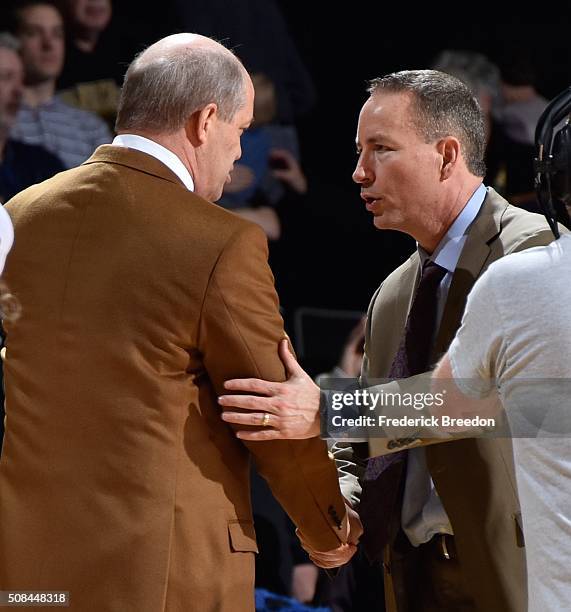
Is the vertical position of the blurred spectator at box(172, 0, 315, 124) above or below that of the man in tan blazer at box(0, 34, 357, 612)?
above

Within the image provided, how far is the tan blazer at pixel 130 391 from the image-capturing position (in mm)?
1948

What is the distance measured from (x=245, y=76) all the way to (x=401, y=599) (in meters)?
1.20

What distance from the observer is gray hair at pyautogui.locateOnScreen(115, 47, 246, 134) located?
210 centimetres

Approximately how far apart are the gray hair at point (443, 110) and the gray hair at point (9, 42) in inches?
94.2

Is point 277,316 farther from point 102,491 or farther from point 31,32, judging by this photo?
point 31,32

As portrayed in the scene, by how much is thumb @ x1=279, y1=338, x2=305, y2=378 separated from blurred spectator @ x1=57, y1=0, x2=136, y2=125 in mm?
2720

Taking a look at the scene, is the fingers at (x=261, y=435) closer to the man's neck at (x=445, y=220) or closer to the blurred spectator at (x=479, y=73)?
the man's neck at (x=445, y=220)

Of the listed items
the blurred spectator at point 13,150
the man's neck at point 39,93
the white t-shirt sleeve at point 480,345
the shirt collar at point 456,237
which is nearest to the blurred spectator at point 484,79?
the man's neck at point 39,93

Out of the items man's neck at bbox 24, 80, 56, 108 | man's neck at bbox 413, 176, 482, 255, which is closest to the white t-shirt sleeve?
man's neck at bbox 413, 176, 482, 255

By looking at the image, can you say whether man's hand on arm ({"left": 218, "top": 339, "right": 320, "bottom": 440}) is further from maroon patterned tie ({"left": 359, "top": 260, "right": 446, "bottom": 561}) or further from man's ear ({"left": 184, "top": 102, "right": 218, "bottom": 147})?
man's ear ({"left": 184, "top": 102, "right": 218, "bottom": 147})

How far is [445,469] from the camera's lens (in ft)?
7.59

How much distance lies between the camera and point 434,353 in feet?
7.82

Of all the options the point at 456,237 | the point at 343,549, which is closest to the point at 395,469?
the point at 343,549

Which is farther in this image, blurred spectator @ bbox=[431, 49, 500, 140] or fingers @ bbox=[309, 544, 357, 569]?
blurred spectator @ bbox=[431, 49, 500, 140]
